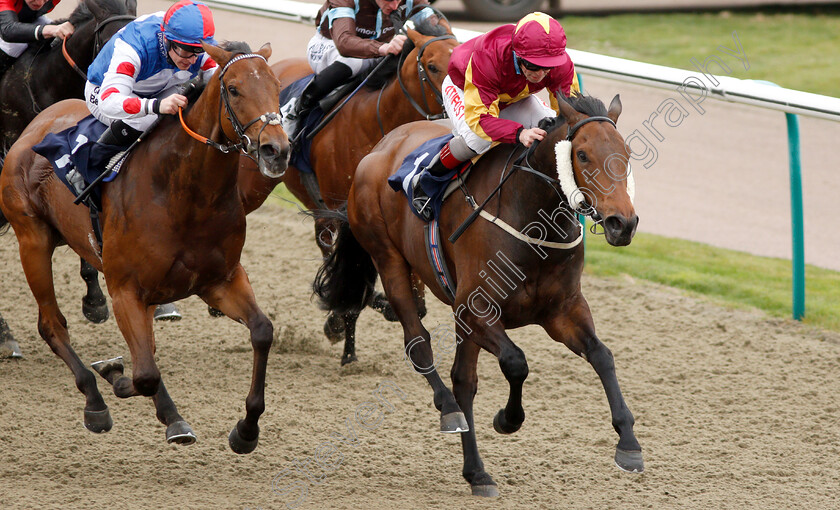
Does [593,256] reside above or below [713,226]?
below

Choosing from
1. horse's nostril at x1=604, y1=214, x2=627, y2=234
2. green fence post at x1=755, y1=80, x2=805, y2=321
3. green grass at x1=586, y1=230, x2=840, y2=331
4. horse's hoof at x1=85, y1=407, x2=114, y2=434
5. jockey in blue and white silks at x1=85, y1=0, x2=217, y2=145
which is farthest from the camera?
green grass at x1=586, y1=230, x2=840, y2=331

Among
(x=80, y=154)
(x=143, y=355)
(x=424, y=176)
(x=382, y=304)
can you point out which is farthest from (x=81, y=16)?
(x=424, y=176)

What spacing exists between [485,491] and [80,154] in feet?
7.48

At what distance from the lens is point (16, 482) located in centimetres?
476

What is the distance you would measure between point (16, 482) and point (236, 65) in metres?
2.06

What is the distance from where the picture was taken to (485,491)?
4.69 metres

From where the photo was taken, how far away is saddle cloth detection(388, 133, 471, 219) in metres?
4.71

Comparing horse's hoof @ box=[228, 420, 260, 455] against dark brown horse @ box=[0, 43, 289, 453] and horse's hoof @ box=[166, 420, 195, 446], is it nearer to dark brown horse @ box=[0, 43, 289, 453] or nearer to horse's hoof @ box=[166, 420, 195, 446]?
dark brown horse @ box=[0, 43, 289, 453]

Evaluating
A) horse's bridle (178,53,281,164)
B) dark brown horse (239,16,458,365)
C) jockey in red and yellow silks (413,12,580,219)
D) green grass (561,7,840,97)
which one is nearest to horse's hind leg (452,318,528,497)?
jockey in red and yellow silks (413,12,580,219)

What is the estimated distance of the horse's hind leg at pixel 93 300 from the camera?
6426 millimetres

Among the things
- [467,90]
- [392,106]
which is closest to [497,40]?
[467,90]

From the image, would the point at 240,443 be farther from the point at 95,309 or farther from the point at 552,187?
the point at 95,309

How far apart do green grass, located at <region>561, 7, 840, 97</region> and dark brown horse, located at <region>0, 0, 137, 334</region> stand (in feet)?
23.3

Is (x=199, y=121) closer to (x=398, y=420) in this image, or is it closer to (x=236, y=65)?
(x=236, y=65)
